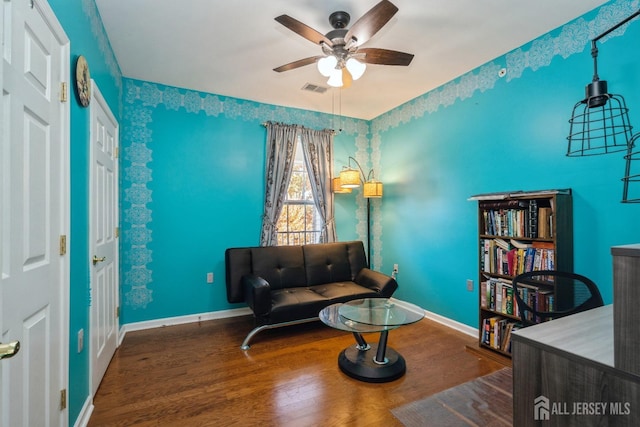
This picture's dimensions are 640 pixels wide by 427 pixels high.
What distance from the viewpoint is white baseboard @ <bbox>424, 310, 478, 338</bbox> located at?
120 inches

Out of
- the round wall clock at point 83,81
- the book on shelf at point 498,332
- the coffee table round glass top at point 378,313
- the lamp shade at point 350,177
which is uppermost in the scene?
the round wall clock at point 83,81

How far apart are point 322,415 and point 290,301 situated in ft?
3.85

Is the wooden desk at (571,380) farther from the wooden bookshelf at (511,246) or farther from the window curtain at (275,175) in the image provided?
the window curtain at (275,175)

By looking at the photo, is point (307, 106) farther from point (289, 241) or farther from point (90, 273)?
point (90, 273)

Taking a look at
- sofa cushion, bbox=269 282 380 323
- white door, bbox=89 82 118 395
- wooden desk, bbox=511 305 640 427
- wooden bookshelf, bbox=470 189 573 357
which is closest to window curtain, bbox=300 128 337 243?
sofa cushion, bbox=269 282 380 323

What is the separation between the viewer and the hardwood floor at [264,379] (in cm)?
182

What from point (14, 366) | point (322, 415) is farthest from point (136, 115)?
point (322, 415)

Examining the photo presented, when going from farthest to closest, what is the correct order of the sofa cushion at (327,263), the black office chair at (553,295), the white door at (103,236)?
the sofa cushion at (327,263) → the white door at (103,236) → the black office chair at (553,295)

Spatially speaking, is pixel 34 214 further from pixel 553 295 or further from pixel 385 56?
pixel 553 295

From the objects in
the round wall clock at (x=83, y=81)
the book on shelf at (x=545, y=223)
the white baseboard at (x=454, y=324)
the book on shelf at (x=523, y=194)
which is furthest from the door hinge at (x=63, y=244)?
the book on shelf at (x=545, y=223)

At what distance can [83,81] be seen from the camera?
5.65 feet

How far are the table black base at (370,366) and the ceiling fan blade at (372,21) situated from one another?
7.72ft

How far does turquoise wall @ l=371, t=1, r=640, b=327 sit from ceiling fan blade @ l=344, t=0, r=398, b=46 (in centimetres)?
164

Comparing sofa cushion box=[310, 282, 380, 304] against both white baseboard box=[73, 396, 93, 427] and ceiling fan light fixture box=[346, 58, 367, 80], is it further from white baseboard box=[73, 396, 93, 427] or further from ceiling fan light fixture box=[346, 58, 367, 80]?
ceiling fan light fixture box=[346, 58, 367, 80]
